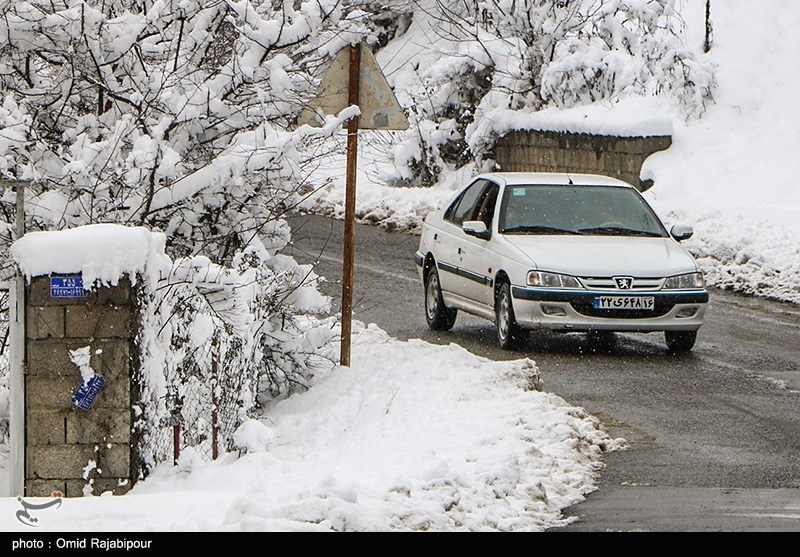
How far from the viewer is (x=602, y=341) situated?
45.0 feet

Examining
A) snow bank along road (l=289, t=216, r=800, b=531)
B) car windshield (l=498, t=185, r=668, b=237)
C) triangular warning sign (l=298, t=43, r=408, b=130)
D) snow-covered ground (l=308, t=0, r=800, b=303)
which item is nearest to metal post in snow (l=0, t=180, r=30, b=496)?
snow bank along road (l=289, t=216, r=800, b=531)

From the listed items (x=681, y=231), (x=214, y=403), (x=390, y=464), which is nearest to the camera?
(x=390, y=464)

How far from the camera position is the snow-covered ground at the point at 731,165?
1916 centimetres

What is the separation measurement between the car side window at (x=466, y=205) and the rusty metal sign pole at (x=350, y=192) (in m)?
3.78

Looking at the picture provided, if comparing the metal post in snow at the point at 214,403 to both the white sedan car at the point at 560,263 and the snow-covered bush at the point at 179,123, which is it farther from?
the white sedan car at the point at 560,263

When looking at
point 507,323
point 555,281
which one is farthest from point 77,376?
point 507,323

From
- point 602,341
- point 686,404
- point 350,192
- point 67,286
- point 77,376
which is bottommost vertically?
point 602,341

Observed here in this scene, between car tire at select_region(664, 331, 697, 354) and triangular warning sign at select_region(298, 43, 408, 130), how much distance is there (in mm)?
3750

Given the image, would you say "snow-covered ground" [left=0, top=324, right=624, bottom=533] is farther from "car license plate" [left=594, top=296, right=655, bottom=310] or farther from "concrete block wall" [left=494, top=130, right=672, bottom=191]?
"concrete block wall" [left=494, top=130, right=672, bottom=191]

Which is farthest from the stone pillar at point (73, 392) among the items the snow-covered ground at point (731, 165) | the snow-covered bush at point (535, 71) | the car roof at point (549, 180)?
the snow-covered bush at point (535, 71)

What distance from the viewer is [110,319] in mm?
7633

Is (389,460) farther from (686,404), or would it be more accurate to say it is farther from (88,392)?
(686,404)

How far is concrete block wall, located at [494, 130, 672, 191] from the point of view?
83.0 feet

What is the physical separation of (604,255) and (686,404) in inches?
102
